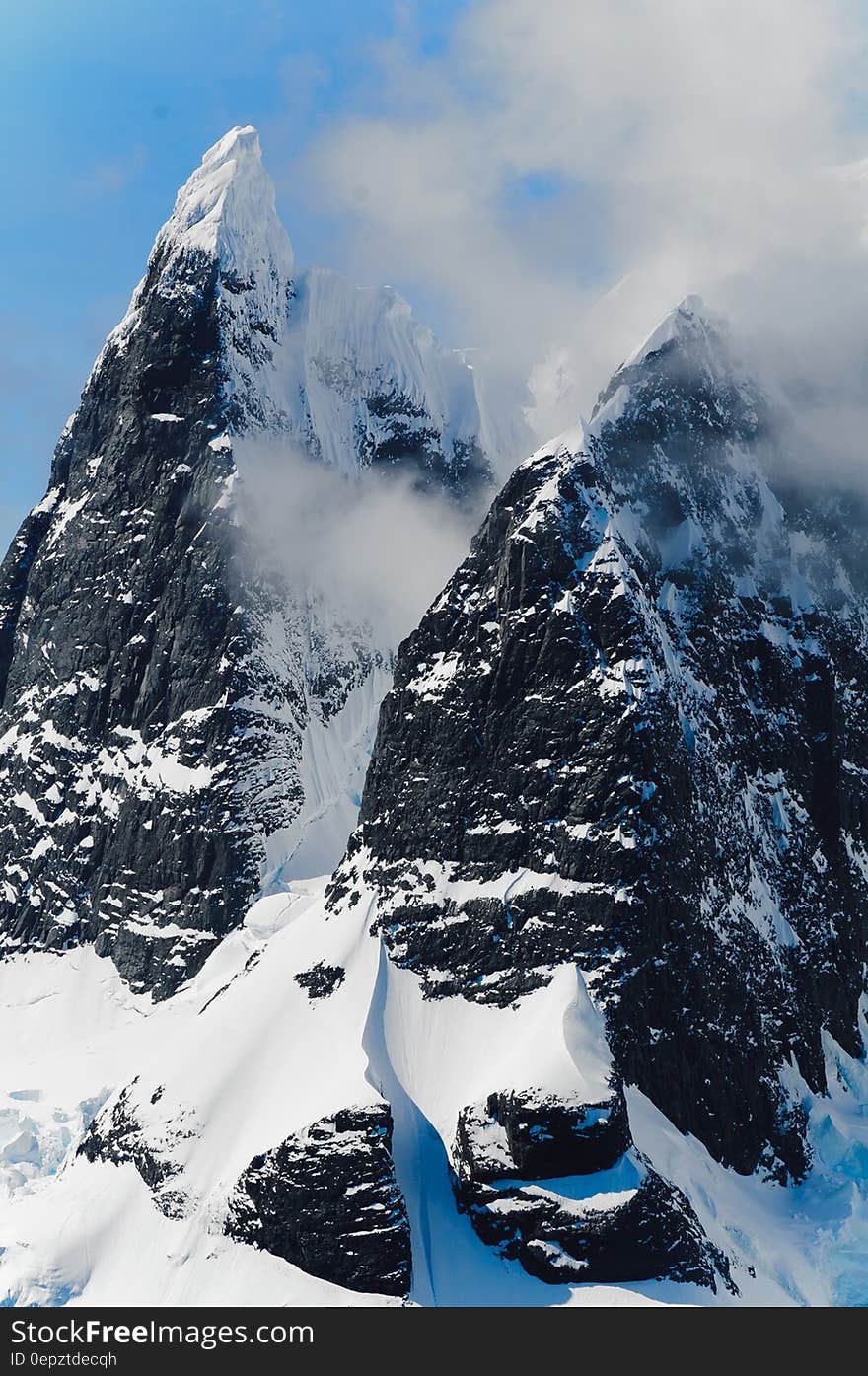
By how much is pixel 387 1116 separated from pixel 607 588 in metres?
54.5

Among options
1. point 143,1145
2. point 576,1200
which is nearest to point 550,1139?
point 576,1200

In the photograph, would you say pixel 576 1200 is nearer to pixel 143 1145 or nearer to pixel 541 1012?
pixel 541 1012

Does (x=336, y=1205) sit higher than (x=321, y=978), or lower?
lower

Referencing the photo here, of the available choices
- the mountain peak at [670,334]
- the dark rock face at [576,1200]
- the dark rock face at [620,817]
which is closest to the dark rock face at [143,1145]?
the dark rock face at [576,1200]

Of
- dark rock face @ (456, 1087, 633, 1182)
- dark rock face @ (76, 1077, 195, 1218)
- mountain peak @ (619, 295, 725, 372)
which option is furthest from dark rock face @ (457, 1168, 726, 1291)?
mountain peak @ (619, 295, 725, 372)

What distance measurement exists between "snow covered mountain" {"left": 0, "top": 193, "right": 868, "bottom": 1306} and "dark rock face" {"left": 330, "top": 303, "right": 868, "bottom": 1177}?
36 centimetres

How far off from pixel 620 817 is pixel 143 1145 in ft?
166

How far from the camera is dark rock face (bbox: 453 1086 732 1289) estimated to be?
115812mm

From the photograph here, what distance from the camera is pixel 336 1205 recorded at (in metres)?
118

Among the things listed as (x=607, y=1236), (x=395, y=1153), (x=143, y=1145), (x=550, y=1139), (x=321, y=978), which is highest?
(x=321, y=978)

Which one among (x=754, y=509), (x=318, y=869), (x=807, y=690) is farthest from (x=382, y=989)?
(x=754, y=509)

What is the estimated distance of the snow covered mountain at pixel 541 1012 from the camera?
389 ft

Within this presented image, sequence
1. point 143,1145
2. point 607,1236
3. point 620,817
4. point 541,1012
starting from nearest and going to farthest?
point 607,1236 → point 541,1012 → point 143,1145 → point 620,817

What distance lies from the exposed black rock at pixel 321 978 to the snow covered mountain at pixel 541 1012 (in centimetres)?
34
